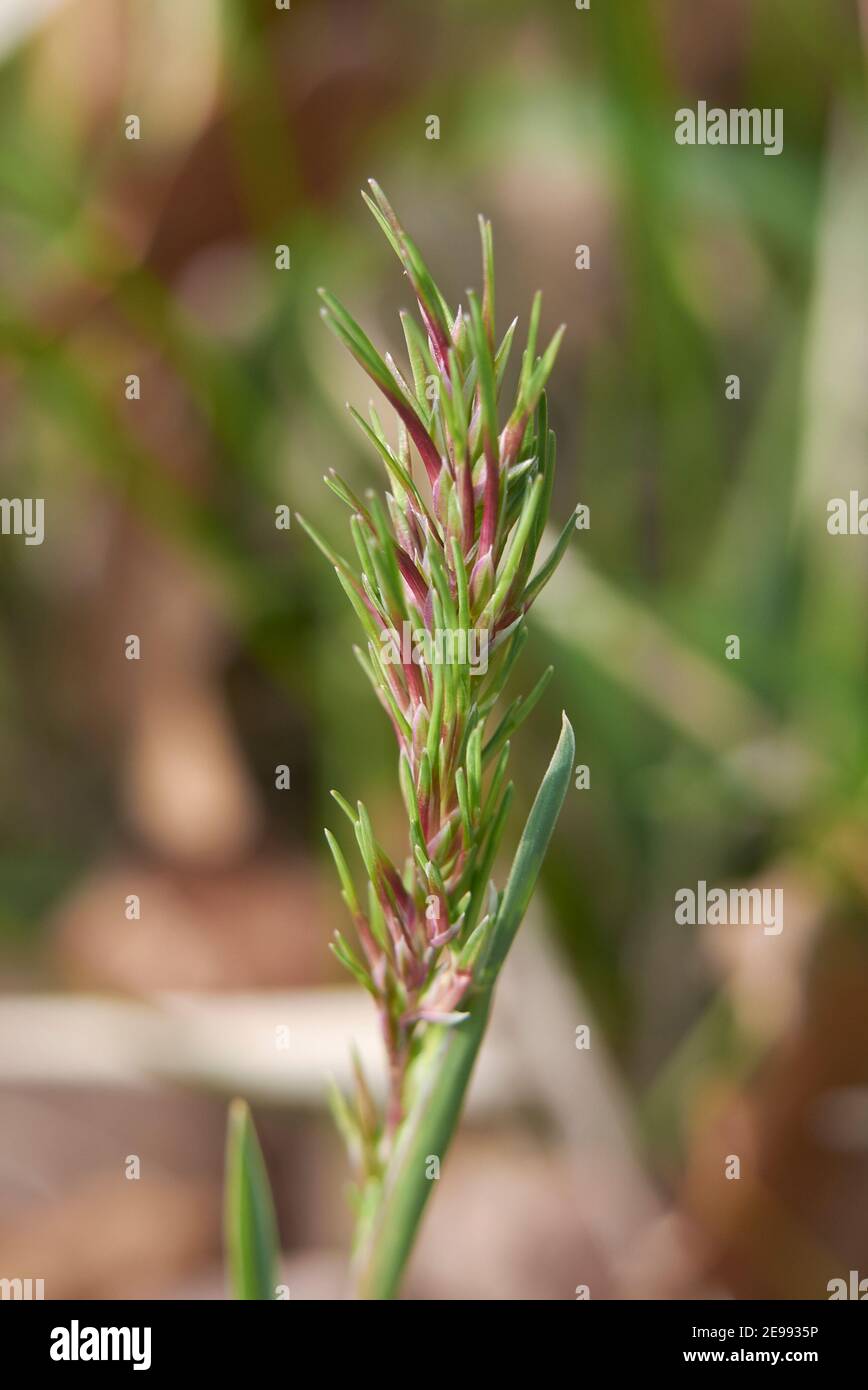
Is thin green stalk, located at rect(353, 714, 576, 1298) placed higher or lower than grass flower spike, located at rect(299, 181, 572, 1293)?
lower

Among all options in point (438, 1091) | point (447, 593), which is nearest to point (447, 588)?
point (447, 593)

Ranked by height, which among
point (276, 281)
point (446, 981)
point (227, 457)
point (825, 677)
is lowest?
point (446, 981)

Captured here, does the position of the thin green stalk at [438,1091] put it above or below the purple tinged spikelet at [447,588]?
below

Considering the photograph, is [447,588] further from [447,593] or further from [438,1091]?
[438,1091]

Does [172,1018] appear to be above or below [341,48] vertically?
below

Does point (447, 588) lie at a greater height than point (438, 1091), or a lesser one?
greater

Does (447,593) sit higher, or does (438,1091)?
(447,593)

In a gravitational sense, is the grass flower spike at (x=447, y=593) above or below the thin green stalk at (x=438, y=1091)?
above

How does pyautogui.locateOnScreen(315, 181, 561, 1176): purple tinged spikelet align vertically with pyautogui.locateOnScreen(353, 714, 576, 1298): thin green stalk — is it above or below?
above

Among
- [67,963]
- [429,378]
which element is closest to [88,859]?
[67,963]

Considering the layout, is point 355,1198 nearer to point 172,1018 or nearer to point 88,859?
point 172,1018

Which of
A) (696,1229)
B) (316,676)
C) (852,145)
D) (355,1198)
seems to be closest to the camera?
(355,1198)
